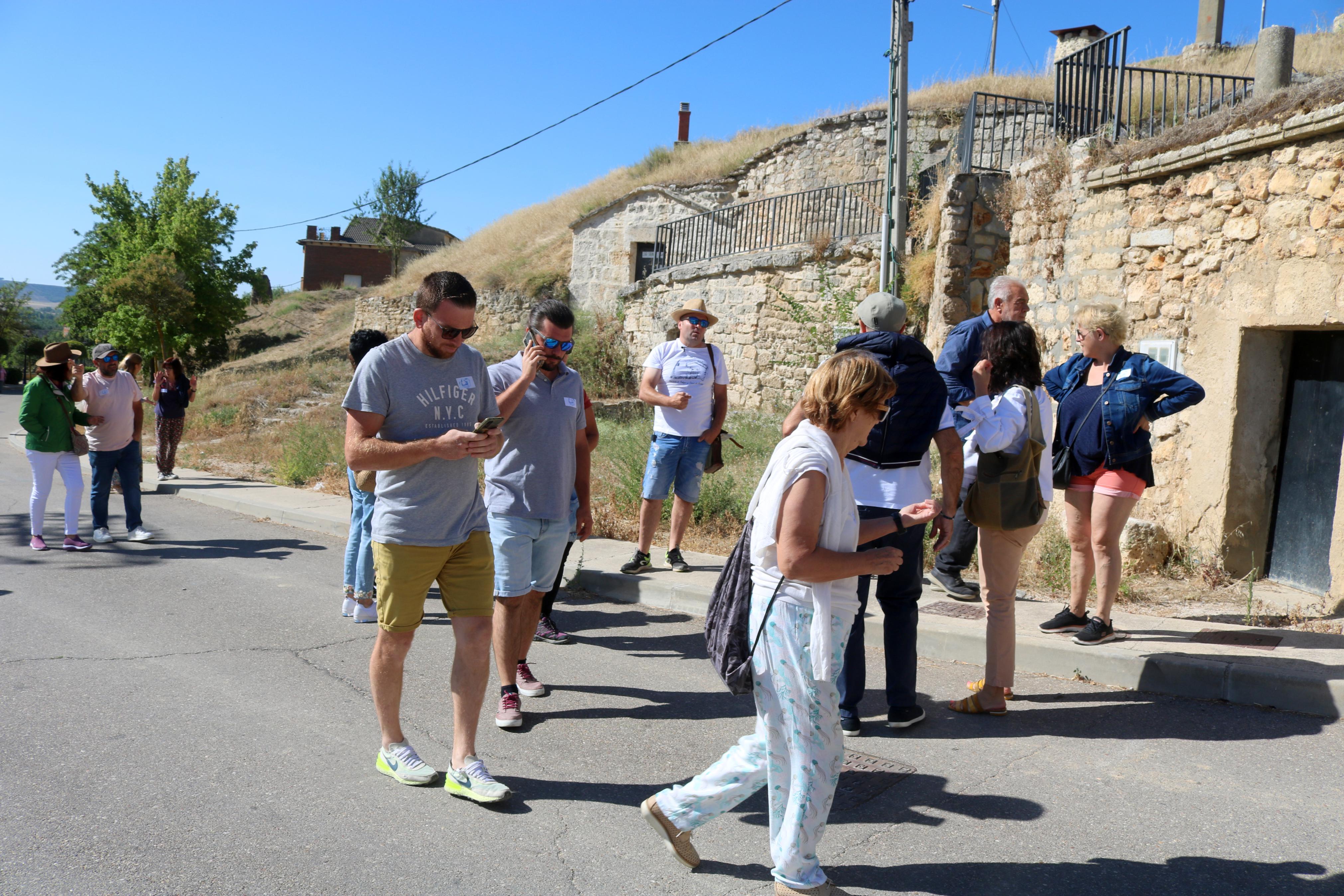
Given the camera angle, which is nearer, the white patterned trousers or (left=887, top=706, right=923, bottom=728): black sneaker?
the white patterned trousers

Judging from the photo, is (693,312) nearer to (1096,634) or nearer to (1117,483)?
(1117,483)

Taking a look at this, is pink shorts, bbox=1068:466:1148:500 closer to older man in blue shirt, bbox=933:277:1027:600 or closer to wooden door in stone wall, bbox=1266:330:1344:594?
older man in blue shirt, bbox=933:277:1027:600

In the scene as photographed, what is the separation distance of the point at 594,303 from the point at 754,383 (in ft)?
39.0

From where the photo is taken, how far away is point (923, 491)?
4.34 m

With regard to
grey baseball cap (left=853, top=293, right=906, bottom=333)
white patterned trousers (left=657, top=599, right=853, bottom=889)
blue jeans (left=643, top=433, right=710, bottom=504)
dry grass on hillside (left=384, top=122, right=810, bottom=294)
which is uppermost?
dry grass on hillside (left=384, top=122, right=810, bottom=294)

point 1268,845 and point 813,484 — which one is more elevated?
point 813,484

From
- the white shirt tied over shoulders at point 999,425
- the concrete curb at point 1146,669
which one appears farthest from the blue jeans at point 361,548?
the white shirt tied over shoulders at point 999,425

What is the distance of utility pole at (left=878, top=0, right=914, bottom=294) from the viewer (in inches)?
421

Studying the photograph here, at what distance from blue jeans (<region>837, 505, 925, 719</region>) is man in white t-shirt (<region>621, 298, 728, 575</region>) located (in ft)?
9.38

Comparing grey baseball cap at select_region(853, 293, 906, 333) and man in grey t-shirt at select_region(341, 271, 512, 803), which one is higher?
grey baseball cap at select_region(853, 293, 906, 333)

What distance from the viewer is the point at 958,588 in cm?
675

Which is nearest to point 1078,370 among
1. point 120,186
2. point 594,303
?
point 594,303

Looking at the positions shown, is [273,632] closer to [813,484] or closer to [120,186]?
[813,484]

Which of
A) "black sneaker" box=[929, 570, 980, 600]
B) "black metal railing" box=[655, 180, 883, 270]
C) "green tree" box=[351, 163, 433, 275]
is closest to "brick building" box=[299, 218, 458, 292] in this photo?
"green tree" box=[351, 163, 433, 275]
